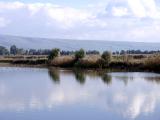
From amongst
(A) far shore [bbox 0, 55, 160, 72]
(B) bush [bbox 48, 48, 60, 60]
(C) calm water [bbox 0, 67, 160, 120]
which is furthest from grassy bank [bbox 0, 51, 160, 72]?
(C) calm water [bbox 0, 67, 160, 120]

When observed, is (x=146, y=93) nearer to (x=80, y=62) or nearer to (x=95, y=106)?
(x=95, y=106)

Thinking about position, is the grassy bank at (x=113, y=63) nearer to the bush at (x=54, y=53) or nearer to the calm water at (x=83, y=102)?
the bush at (x=54, y=53)

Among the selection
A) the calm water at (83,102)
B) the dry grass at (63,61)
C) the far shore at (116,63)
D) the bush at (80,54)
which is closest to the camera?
the calm water at (83,102)

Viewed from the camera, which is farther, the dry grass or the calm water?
the dry grass

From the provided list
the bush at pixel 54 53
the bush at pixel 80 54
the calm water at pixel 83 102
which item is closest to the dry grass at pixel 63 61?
the bush at pixel 54 53

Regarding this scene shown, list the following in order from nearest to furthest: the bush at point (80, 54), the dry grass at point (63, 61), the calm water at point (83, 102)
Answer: the calm water at point (83, 102)
the bush at point (80, 54)
the dry grass at point (63, 61)

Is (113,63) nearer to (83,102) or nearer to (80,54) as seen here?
(80,54)

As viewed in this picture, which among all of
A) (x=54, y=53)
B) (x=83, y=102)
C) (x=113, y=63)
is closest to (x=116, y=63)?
(x=113, y=63)

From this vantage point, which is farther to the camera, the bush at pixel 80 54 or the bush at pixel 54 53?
the bush at pixel 54 53

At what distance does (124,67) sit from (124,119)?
25893 millimetres

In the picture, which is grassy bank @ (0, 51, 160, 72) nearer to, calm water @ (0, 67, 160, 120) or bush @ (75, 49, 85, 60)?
bush @ (75, 49, 85, 60)

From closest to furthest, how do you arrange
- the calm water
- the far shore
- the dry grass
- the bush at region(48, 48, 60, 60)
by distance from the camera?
the calm water
the far shore
the dry grass
the bush at region(48, 48, 60, 60)

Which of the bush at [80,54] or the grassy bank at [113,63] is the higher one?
the bush at [80,54]

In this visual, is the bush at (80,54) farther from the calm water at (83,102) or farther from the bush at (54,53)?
the calm water at (83,102)
